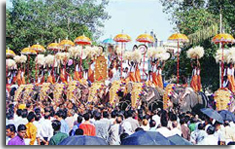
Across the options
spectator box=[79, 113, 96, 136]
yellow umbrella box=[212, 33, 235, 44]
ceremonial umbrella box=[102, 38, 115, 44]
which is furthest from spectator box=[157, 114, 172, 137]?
ceremonial umbrella box=[102, 38, 115, 44]

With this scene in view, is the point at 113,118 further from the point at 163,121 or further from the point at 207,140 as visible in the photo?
the point at 207,140

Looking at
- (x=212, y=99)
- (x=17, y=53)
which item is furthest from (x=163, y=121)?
(x=17, y=53)

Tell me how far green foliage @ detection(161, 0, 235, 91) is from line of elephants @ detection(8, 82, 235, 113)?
92.1 inches

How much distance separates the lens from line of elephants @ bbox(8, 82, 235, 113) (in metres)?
7.49

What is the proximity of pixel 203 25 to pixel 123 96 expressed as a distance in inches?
147

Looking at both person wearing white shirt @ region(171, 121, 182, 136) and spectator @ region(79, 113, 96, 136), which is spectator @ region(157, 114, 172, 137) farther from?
spectator @ region(79, 113, 96, 136)

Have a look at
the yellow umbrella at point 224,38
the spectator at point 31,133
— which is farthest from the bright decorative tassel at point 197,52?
the spectator at point 31,133

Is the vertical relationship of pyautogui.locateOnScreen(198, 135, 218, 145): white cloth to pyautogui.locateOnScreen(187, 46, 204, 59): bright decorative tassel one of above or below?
below

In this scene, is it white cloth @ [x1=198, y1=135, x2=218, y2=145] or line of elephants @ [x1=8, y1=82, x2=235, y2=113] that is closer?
white cloth @ [x1=198, y1=135, x2=218, y2=145]

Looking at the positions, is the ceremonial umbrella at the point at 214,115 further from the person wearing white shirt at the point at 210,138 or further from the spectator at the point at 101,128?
the spectator at the point at 101,128

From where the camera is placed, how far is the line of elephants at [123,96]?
749 centimetres

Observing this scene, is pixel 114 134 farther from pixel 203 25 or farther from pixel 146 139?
pixel 203 25

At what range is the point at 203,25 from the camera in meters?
10.8

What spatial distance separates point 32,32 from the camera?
8773 mm
